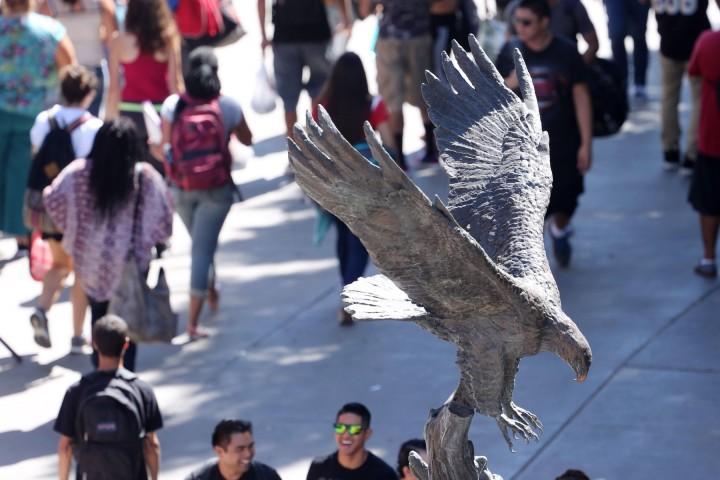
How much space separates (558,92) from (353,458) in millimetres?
4085

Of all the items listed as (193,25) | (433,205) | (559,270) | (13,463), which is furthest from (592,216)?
(433,205)

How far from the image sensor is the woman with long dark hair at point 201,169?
29.5 ft

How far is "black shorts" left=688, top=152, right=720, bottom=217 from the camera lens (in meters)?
9.80

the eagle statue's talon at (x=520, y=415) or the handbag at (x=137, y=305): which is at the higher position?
the eagle statue's talon at (x=520, y=415)

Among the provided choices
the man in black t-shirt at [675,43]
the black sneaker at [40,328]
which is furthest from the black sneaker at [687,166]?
the black sneaker at [40,328]

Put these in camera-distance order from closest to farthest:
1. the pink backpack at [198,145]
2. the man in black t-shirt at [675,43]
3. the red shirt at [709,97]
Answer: the pink backpack at [198,145]
the red shirt at [709,97]
the man in black t-shirt at [675,43]

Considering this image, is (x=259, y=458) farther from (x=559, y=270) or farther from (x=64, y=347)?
(x=559, y=270)

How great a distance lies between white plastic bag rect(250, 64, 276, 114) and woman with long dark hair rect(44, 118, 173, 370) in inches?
163

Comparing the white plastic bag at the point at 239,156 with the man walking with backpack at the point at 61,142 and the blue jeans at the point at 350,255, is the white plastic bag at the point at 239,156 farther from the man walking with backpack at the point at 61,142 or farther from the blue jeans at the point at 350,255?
the man walking with backpack at the point at 61,142

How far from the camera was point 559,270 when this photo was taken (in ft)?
34.4

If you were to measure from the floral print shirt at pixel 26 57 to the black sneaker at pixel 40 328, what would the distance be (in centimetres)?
179

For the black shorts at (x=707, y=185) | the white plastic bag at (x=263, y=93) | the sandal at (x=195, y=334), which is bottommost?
the sandal at (x=195, y=334)

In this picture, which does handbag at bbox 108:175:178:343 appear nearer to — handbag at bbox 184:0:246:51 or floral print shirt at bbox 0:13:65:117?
floral print shirt at bbox 0:13:65:117

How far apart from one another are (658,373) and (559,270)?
195cm
